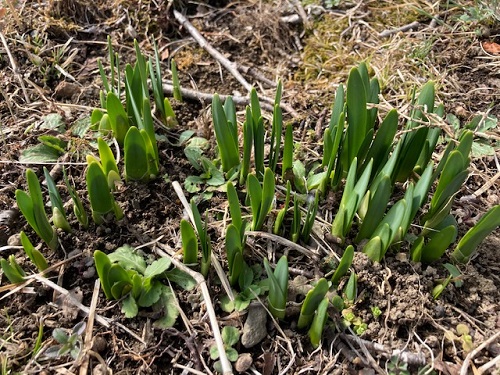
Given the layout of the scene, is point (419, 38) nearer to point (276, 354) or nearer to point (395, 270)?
point (395, 270)

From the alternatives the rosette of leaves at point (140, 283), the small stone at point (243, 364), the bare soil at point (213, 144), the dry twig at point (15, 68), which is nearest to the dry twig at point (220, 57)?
the bare soil at point (213, 144)

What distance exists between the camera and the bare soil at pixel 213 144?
5.32ft

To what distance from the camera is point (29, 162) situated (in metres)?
2.06

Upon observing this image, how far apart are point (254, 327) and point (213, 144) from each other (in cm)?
85

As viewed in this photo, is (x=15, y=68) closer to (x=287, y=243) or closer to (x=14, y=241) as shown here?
(x=14, y=241)

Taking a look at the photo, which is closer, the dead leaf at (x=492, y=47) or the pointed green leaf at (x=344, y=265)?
the pointed green leaf at (x=344, y=265)

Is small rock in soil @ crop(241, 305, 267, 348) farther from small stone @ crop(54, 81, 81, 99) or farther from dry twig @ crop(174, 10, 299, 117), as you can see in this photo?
small stone @ crop(54, 81, 81, 99)

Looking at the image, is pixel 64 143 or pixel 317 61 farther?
pixel 317 61

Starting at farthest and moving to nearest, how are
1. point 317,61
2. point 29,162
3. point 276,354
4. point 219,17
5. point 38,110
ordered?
point 219,17 → point 317,61 → point 38,110 → point 29,162 → point 276,354

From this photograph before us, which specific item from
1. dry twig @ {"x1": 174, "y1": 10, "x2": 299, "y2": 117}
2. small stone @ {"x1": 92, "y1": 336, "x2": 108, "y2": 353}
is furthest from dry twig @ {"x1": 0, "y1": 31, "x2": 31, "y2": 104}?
small stone @ {"x1": 92, "y1": 336, "x2": 108, "y2": 353}

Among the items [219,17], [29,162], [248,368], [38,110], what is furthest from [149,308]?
[219,17]

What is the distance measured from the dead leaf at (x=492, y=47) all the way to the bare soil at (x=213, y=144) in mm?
41

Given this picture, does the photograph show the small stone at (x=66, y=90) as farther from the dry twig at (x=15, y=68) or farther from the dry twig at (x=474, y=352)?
the dry twig at (x=474, y=352)

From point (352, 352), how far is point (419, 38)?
1.75m
